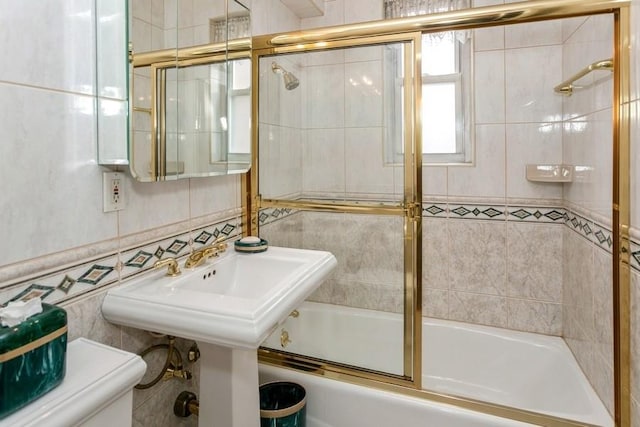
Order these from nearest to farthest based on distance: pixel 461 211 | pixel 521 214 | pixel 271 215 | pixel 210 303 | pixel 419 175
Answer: pixel 210 303, pixel 419 175, pixel 271 215, pixel 521 214, pixel 461 211

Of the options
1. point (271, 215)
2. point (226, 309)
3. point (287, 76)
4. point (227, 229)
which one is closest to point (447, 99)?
point (287, 76)

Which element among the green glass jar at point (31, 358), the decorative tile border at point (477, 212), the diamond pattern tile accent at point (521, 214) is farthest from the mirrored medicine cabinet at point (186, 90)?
the diamond pattern tile accent at point (521, 214)

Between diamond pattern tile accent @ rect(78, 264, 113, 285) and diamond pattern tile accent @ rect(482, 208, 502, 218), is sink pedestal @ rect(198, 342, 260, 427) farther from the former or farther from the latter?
diamond pattern tile accent @ rect(482, 208, 502, 218)

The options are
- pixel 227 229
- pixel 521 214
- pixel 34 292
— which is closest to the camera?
pixel 34 292

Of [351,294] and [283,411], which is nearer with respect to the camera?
[283,411]

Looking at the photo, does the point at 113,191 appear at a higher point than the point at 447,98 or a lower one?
lower

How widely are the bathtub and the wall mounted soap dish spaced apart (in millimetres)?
851

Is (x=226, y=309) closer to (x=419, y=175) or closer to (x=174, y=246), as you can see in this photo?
(x=174, y=246)

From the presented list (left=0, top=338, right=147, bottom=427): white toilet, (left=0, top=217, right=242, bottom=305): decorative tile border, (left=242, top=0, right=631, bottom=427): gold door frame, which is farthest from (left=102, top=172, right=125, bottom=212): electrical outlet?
(left=242, top=0, right=631, bottom=427): gold door frame

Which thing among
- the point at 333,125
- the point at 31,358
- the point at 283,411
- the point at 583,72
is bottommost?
the point at 283,411

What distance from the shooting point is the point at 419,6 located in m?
2.25

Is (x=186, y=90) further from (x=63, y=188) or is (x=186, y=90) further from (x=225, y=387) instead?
(x=225, y=387)

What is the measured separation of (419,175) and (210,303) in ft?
3.09

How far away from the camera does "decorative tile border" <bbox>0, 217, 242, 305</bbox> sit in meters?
0.91
